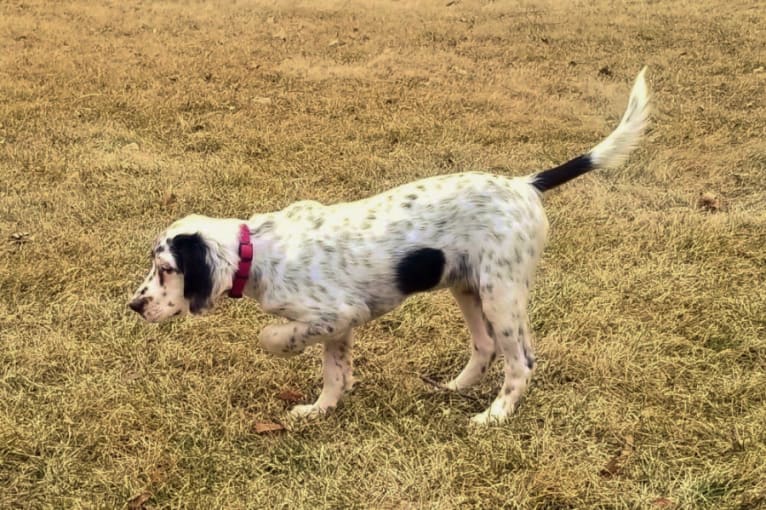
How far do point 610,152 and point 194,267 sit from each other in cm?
188

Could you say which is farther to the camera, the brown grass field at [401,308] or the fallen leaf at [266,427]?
the fallen leaf at [266,427]

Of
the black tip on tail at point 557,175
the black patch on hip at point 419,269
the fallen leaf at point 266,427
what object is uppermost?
the black tip on tail at point 557,175

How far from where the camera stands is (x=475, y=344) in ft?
12.5

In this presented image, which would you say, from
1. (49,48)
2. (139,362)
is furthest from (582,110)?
(49,48)

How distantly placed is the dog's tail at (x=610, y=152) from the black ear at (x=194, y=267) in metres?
1.46

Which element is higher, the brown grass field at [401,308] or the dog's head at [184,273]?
the dog's head at [184,273]

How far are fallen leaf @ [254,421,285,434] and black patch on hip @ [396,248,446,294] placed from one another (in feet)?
2.77

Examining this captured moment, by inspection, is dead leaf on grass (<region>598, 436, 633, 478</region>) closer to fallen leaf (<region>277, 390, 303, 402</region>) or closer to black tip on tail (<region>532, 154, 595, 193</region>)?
black tip on tail (<region>532, 154, 595, 193</region>)

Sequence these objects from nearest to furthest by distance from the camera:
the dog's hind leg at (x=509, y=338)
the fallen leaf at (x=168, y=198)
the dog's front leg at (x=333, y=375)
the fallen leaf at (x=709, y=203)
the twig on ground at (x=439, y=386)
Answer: the dog's hind leg at (x=509, y=338)
the dog's front leg at (x=333, y=375)
the twig on ground at (x=439, y=386)
the fallen leaf at (x=709, y=203)
the fallen leaf at (x=168, y=198)

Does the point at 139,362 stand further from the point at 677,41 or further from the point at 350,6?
the point at 350,6

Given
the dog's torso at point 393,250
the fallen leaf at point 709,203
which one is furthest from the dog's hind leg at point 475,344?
the fallen leaf at point 709,203

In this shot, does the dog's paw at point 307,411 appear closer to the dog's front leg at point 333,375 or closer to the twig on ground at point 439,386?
the dog's front leg at point 333,375

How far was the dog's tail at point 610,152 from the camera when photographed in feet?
11.7

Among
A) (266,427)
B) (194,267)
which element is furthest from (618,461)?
(194,267)
